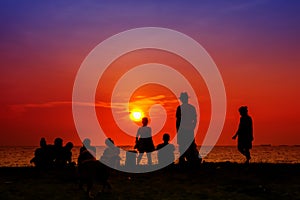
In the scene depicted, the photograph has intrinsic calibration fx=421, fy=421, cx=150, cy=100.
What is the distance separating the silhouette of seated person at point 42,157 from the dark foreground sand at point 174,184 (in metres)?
1.11

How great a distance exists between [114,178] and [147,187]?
8.71 feet

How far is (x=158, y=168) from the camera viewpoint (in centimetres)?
1966

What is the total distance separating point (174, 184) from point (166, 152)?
5.19 m

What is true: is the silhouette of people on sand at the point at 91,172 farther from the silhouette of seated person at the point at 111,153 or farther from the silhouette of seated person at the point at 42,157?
the silhouette of seated person at the point at 42,157

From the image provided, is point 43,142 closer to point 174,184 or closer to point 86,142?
point 86,142

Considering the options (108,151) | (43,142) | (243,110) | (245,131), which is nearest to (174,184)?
(108,151)

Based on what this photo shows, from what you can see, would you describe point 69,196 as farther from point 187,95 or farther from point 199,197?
point 187,95

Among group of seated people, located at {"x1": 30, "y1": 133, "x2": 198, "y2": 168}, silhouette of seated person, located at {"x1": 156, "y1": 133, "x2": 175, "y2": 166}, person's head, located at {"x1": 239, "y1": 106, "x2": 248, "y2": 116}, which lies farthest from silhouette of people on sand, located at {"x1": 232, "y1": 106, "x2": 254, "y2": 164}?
group of seated people, located at {"x1": 30, "y1": 133, "x2": 198, "y2": 168}

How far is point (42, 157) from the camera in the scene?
21297mm

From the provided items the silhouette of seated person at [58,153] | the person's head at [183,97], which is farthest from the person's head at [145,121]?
the silhouette of seated person at [58,153]

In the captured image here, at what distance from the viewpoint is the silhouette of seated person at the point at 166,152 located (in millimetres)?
20703

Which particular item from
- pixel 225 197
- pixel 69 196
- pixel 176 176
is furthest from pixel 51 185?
pixel 225 197

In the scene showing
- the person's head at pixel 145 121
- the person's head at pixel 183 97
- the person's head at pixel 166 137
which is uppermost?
the person's head at pixel 183 97

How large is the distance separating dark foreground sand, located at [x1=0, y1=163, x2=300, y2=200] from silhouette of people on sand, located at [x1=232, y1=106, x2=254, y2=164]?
122 centimetres
